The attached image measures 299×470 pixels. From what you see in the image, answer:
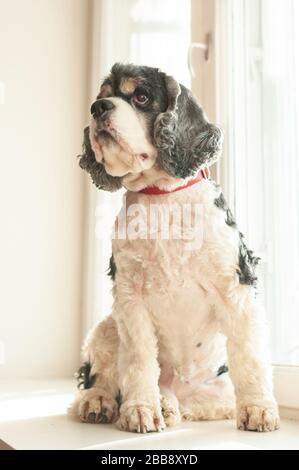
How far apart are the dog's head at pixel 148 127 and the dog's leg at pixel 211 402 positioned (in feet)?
1.94

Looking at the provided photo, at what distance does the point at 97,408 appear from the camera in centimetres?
151

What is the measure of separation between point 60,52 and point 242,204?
5.58ft

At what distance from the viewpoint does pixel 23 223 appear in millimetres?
2984

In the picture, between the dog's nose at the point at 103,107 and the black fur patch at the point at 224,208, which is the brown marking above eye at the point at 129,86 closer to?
the dog's nose at the point at 103,107

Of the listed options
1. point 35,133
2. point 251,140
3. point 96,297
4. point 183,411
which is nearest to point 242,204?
point 251,140

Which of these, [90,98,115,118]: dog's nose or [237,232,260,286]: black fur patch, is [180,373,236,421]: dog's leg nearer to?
[237,232,260,286]: black fur patch

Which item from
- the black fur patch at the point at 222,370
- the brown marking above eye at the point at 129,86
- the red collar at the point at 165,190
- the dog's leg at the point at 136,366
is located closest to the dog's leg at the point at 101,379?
the dog's leg at the point at 136,366

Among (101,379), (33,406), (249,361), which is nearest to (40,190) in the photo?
(33,406)

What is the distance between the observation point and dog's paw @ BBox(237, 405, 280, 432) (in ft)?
4.41

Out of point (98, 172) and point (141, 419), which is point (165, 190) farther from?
point (141, 419)

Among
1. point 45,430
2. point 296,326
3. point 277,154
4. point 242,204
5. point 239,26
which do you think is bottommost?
point 45,430

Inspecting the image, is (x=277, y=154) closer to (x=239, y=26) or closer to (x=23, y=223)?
(x=239, y=26)

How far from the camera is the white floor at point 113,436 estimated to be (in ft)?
4.01

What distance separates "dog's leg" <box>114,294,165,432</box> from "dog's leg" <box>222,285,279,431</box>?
19 centimetres
